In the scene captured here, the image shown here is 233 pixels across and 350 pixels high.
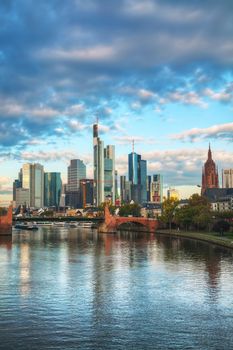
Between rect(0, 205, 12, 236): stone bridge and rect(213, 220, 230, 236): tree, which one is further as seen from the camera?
rect(0, 205, 12, 236): stone bridge

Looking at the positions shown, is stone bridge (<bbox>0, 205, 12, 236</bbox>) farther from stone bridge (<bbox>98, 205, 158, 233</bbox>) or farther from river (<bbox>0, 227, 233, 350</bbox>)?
river (<bbox>0, 227, 233, 350</bbox>)

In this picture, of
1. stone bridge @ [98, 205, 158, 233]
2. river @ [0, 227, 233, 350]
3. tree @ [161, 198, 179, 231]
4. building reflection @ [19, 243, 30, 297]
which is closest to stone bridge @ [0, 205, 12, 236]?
stone bridge @ [98, 205, 158, 233]

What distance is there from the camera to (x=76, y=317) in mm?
38750

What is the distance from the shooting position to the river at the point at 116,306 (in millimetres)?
33000

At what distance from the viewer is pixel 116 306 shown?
43062 mm

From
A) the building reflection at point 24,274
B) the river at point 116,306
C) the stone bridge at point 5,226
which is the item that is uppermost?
the stone bridge at point 5,226

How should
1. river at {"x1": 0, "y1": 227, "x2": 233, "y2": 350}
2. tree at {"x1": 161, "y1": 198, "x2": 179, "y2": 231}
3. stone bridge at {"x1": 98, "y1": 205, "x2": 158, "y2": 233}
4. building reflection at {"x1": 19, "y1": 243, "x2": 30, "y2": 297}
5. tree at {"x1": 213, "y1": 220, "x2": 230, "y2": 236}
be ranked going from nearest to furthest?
river at {"x1": 0, "y1": 227, "x2": 233, "y2": 350}, building reflection at {"x1": 19, "y1": 243, "x2": 30, "y2": 297}, tree at {"x1": 213, "y1": 220, "x2": 230, "y2": 236}, tree at {"x1": 161, "y1": 198, "x2": 179, "y2": 231}, stone bridge at {"x1": 98, "y1": 205, "x2": 158, "y2": 233}

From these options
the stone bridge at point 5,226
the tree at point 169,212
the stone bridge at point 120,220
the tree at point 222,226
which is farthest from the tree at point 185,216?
the stone bridge at point 5,226

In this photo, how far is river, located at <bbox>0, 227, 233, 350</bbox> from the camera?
33.0 m

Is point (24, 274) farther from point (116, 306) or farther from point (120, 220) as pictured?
point (120, 220)

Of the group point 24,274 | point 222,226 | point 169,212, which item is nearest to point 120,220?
point 169,212

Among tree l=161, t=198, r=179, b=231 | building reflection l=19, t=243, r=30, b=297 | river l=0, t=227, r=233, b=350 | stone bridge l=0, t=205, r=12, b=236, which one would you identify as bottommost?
river l=0, t=227, r=233, b=350

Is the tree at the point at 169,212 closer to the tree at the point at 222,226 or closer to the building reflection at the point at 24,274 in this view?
the tree at the point at 222,226

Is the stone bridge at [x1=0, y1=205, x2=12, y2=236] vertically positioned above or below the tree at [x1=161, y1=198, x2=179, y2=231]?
below
